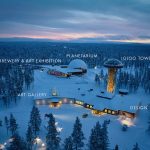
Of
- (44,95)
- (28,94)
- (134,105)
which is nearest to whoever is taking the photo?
(134,105)

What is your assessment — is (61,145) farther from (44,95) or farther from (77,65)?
(77,65)

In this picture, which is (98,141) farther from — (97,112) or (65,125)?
(97,112)

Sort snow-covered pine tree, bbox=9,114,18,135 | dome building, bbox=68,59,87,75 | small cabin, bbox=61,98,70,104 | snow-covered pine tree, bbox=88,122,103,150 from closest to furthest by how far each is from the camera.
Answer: snow-covered pine tree, bbox=88,122,103,150 < snow-covered pine tree, bbox=9,114,18,135 < small cabin, bbox=61,98,70,104 < dome building, bbox=68,59,87,75

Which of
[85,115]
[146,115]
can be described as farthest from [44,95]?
[146,115]

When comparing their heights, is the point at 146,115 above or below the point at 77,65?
below

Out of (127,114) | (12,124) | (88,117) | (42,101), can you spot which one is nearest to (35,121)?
(12,124)

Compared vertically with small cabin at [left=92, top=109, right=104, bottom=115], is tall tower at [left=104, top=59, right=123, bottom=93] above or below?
above

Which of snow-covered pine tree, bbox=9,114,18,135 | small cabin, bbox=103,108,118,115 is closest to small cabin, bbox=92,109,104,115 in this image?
Result: small cabin, bbox=103,108,118,115

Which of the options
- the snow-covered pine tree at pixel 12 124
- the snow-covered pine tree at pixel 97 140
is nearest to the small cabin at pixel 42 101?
the snow-covered pine tree at pixel 12 124

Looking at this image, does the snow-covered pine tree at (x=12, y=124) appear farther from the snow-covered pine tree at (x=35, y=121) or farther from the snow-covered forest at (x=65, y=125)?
the snow-covered pine tree at (x=35, y=121)

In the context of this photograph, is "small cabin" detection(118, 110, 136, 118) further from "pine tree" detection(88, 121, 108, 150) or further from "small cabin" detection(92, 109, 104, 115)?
"pine tree" detection(88, 121, 108, 150)

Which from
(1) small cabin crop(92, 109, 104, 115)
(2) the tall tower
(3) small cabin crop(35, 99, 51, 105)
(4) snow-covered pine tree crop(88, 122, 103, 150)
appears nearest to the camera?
(4) snow-covered pine tree crop(88, 122, 103, 150)
